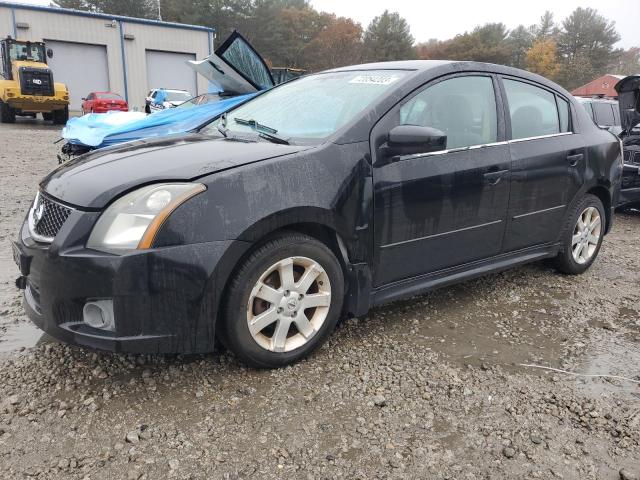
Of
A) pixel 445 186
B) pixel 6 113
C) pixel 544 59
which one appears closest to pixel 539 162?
pixel 445 186

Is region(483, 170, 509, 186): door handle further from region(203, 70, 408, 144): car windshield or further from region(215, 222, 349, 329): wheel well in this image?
region(215, 222, 349, 329): wheel well

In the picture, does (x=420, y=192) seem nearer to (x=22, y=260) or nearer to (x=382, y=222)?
(x=382, y=222)

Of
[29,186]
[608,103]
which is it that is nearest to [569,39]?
[608,103]

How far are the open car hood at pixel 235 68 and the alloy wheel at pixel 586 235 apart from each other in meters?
4.19

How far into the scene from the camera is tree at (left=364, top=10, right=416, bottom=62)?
59.4 meters

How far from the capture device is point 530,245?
382cm

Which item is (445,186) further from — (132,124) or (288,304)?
(132,124)

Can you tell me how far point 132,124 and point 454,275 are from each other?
4.01 m

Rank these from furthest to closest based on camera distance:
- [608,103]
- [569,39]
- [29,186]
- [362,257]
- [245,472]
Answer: [569,39], [608,103], [29,186], [362,257], [245,472]

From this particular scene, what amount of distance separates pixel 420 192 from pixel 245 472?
5.74 feet

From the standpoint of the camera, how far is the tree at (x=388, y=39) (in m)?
59.4

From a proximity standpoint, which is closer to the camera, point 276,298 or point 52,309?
point 52,309

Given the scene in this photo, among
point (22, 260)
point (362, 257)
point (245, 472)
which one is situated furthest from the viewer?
point (362, 257)

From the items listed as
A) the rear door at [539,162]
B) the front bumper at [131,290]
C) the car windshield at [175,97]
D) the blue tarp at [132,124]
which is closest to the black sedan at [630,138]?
the rear door at [539,162]
